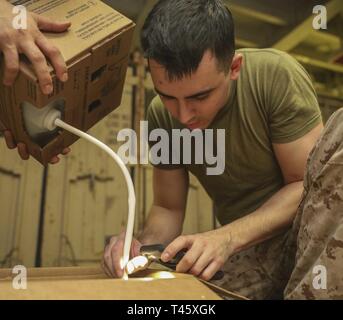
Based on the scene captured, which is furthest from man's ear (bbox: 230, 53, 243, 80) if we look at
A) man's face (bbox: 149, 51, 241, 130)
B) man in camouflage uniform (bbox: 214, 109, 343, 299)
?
man in camouflage uniform (bbox: 214, 109, 343, 299)

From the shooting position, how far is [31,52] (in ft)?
2.20

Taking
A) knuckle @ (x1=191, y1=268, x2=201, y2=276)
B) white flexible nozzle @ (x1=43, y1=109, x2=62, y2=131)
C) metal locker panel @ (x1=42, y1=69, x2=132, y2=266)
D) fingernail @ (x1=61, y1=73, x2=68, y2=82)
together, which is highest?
fingernail @ (x1=61, y1=73, x2=68, y2=82)

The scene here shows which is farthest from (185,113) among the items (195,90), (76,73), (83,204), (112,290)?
(83,204)

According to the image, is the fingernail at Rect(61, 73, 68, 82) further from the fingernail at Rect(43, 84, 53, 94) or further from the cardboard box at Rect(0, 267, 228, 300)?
the cardboard box at Rect(0, 267, 228, 300)

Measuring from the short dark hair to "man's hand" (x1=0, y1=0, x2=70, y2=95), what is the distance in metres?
0.25

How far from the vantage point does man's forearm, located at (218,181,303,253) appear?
0.85m

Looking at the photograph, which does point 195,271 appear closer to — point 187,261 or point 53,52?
point 187,261

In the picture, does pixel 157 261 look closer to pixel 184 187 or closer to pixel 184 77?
pixel 184 77

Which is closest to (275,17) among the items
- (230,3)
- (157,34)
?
(230,3)

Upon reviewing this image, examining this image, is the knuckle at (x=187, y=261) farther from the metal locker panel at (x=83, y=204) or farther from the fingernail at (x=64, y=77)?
the metal locker panel at (x=83, y=204)

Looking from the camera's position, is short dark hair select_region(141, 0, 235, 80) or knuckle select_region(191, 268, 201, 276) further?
short dark hair select_region(141, 0, 235, 80)

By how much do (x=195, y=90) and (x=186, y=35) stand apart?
0.12m

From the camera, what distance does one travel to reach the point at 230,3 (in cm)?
218

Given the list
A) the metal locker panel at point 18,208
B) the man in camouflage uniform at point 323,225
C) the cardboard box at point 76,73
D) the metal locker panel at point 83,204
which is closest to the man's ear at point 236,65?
the cardboard box at point 76,73
